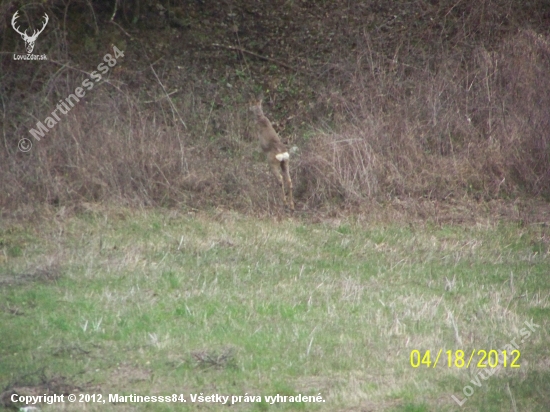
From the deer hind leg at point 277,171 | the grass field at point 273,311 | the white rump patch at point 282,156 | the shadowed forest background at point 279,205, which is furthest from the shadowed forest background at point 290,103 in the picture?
the grass field at point 273,311

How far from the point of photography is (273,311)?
750 cm

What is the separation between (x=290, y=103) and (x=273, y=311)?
9.77m

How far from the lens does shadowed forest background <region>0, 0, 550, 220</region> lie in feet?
41.6

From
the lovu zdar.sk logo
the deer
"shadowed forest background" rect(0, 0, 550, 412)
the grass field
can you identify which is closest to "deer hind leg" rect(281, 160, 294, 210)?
the deer

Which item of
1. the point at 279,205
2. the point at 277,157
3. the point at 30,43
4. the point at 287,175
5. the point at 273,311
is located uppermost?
the point at 30,43

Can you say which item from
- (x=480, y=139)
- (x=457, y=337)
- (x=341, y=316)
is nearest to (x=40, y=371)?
(x=341, y=316)

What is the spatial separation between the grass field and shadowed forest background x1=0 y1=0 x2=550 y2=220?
5.25ft

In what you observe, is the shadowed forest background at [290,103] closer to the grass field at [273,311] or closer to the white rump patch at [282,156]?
the white rump patch at [282,156]

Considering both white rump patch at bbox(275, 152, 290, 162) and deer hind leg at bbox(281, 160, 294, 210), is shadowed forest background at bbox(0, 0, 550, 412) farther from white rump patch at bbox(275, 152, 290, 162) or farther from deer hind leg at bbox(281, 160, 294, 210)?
white rump patch at bbox(275, 152, 290, 162)

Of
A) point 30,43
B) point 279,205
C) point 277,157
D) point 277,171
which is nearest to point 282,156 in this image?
point 277,157

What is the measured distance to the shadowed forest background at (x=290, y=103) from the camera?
1269 cm

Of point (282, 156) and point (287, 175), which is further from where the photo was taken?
point (287, 175)

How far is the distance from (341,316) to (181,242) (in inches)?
127

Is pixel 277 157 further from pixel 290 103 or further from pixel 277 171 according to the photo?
pixel 290 103
